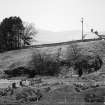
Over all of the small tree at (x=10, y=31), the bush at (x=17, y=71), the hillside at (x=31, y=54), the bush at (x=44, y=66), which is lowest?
the bush at (x=17, y=71)

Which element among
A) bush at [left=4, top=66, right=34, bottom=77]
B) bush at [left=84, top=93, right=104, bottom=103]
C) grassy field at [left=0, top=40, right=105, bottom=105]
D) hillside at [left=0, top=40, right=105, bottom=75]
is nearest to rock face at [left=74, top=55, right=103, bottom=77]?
grassy field at [left=0, top=40, right=105, bottom=105]

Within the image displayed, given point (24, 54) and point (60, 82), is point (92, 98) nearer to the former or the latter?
point (60, 82)

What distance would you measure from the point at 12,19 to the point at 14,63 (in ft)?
71.3

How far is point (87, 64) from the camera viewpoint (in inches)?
2427

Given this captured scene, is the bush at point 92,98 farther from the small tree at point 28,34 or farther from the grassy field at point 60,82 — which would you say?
the small tree at point 28,34

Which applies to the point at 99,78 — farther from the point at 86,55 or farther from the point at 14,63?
the point at 14,63

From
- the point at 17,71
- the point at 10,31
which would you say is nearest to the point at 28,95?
the point at 17,71

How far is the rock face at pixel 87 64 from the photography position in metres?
60.6

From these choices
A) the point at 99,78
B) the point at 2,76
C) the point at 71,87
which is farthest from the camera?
the point at 2,76

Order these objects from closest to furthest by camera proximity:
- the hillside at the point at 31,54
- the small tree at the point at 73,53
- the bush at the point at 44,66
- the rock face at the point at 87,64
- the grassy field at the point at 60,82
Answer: the grassy field at the point at 60,82, the rock face at the point at 87,64, the bush at the point at 44,66, the small tree at the point at 73,53, the hillside at the point at 31,54

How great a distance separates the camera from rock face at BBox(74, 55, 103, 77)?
6059 cm

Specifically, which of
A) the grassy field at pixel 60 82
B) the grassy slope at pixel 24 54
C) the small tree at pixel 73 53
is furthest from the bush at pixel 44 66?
the grassy slope at pixel 24 54

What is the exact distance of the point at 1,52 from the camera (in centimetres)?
8725

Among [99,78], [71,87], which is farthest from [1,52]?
[71,87]
